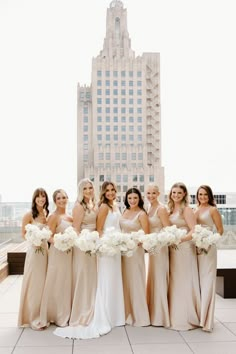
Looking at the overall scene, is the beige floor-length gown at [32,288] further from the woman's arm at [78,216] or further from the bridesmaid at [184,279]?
the bridesmaid at [184,279]

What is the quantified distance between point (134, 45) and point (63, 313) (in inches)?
3754

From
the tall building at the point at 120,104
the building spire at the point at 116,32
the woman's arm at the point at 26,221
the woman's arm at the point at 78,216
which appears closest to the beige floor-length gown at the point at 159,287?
the woman's arm at the point at 78,216

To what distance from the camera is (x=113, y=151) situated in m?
88.1

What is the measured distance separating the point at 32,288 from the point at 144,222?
70.7 inches

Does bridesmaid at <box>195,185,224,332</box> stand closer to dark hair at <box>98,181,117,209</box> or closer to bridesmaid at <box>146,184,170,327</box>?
bridesmaid at <box>146,184,170,327</box>

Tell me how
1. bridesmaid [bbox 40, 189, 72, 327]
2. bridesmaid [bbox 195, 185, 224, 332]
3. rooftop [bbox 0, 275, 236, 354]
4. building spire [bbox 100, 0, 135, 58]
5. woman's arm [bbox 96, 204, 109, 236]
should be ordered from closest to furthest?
rooftop [bbox 0, 275, 236, 354] < bridesmaid [bbox 195, 185, 224, 332] < bridesmaid [bbox 40, 189, 72, 327] < woman's arm [bbox 96, 204, 109, 236] < building spire [bbox 100, 0, 135, 58]

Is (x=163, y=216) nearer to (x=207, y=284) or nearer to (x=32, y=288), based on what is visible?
(x=207, y=284)

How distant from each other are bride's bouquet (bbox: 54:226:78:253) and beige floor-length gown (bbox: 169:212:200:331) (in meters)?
1.39

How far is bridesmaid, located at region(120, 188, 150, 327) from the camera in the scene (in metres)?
5.56

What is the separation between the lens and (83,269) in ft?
18.5

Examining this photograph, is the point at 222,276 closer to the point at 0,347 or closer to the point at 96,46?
the point at 0,347

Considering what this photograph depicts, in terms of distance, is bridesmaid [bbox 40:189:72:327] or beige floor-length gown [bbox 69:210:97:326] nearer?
beige floor-length gown [bbox 69:210:97:326]

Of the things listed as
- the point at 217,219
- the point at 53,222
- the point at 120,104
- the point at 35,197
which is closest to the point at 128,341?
the point at 53,222

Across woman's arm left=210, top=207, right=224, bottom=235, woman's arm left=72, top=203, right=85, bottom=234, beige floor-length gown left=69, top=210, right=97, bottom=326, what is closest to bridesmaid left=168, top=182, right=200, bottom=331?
woman's arm left=210, top=207, right=224, bottom=235
